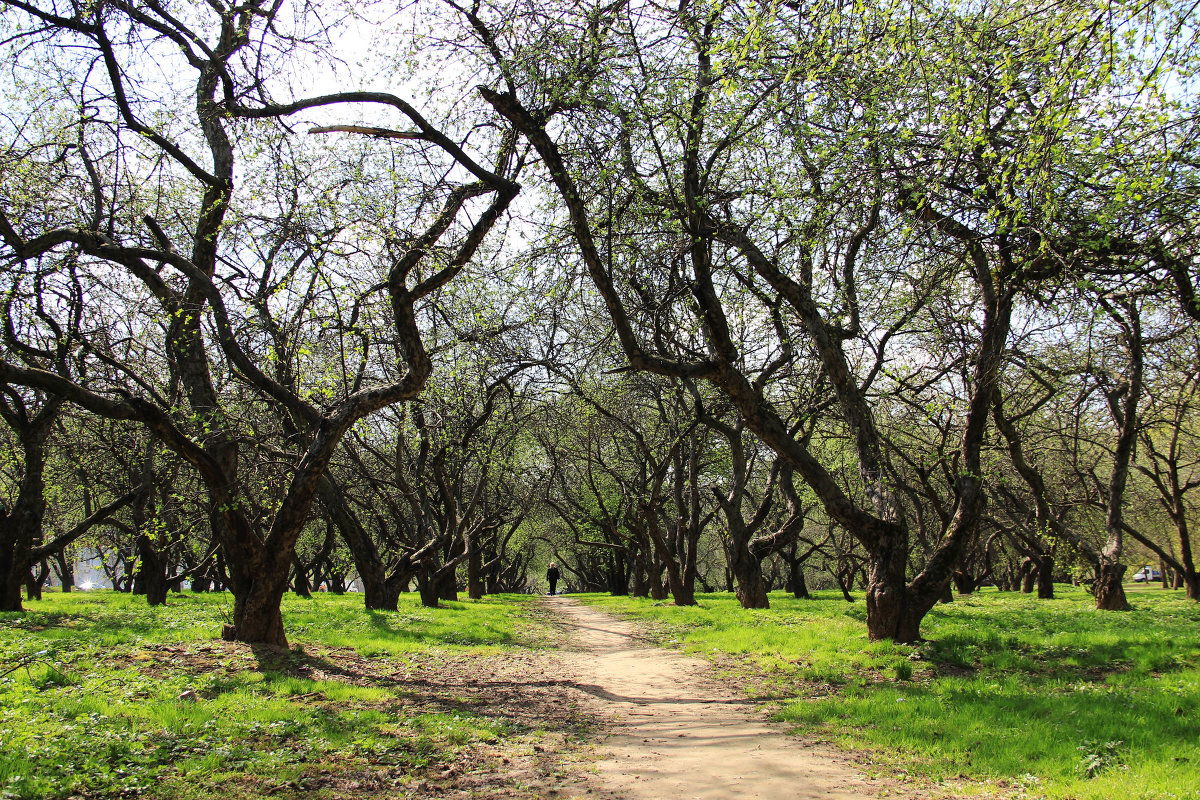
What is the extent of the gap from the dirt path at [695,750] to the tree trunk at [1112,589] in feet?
35.9

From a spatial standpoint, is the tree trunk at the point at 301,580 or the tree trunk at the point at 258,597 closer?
the tree trunk at the point at 258,597

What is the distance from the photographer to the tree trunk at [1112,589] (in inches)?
587

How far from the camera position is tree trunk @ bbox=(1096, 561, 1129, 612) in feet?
48.9

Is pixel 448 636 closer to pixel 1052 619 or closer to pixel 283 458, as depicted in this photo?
pixel 283 458

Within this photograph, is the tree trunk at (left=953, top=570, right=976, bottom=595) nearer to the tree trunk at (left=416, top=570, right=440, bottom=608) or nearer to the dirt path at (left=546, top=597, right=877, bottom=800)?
the tree trunk at (left=416, top=570, right=440, bottom=608)

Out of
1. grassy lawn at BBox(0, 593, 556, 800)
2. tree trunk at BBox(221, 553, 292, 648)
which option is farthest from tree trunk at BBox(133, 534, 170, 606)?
tree trunk at BBox(221, 553, 292, 648)

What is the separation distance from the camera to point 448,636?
41.7 ft

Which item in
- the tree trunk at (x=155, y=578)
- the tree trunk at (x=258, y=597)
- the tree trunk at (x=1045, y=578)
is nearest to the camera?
the tree trunk at (x=258, y=597)

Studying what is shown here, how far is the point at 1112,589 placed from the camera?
15.1 metres

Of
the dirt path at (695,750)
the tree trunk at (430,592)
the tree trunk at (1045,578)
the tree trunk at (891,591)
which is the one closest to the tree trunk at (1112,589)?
Result: the tree trunk at (1045,578)

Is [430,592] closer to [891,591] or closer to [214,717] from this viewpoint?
[891,591]

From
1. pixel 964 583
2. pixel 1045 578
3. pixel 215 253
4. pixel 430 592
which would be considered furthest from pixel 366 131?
pixel 964 583

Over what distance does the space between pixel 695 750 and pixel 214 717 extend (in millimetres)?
4001

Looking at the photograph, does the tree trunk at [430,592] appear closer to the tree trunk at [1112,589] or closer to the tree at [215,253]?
the tree at [215,253]
